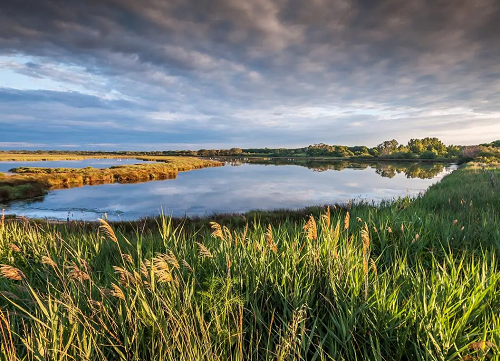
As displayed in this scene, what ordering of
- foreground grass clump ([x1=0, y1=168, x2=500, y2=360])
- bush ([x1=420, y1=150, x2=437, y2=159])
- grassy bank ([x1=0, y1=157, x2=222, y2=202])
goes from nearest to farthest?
foreground grass clump ([x1=0, y1=168, x2=500, y2=360]) → grassy bank ([x1=0, y1=157, x2=222, y2=202]) → bush ([x1=420, y1=150, x2=437, y2=159])

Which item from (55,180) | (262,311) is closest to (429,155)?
(55,180)

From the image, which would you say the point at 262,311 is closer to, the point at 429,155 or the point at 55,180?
the point at 55,180

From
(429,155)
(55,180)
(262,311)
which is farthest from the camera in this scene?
(429,155)

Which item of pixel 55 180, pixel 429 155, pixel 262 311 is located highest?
pixel 429 155

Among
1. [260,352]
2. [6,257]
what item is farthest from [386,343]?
[6,257]

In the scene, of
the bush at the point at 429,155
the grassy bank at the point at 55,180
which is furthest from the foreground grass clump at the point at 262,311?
the bush at the point at 429,155

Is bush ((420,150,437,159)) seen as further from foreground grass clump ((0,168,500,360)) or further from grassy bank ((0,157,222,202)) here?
foreground grass clump ((0,168,500,360))

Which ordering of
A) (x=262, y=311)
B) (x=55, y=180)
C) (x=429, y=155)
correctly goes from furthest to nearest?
1. (x=429, y=155)
2. (x=55, y=180)
3. (x=262, y=311)

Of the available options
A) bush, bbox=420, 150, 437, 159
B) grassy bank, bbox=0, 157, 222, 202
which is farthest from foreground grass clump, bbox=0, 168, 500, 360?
bush, bbox=420, 150, 437, 159

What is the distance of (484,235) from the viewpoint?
628cm

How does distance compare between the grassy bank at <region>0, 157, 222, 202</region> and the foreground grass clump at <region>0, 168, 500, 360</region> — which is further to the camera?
the grassy bank at <region>0, 157, 222, 202</region>

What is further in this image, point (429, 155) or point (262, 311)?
point (429, 155)

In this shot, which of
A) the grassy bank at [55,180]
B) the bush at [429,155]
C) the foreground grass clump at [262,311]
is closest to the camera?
the foreground grass clump at [262,311]

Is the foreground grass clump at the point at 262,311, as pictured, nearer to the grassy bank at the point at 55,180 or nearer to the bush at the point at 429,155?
the grassy bank at the point at 55,180
